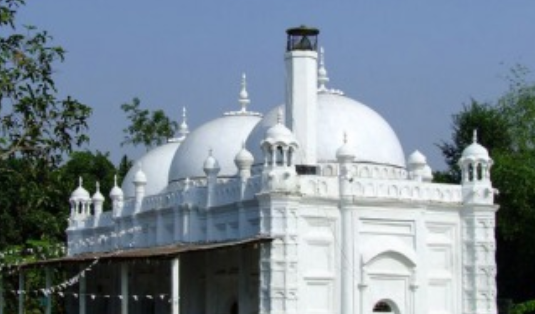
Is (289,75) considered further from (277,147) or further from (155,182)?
(155,182)

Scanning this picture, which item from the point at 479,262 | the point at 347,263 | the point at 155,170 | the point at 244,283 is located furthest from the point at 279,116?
the point at 155,170

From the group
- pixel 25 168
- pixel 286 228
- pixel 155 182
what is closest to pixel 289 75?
pixel 286 228

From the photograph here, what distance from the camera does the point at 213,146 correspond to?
33469 mm

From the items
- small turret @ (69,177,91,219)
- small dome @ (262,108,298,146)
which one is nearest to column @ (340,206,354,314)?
small dome @ (262,108,298,146)

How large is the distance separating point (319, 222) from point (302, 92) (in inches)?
154

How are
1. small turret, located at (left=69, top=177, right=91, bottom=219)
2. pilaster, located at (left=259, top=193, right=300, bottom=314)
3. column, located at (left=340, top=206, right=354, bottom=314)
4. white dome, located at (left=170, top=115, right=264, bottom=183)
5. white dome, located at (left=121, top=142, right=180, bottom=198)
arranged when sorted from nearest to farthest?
pilaster, located at (left=259, top=193, right=300, bottom=314) < column, located at (left=340, top=206, right=354, bottom=314) < white dome, located at (left=170, top=115, right=264, bottom=183) < white dome, located at (left=121, top=142, right=180, bottom=198) < small turret, located at (left=69, top=177, right=91, bottom=219)

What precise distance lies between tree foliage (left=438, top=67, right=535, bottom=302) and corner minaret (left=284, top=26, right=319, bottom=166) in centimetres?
1239

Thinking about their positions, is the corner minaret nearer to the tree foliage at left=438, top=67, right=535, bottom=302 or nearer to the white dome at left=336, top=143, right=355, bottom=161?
the white dome at left=336, top=143, right=355, bottom=161

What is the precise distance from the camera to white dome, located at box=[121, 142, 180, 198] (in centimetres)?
3903

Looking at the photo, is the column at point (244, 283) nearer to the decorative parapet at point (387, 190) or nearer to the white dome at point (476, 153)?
the decorative parapet at point (387, 190)

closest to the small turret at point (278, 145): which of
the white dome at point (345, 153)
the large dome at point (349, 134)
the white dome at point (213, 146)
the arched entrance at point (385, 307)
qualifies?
the white dome at point (345, 153)

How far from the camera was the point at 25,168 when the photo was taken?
1739 centimetres

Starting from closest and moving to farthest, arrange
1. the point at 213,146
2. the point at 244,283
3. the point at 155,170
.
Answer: the point at 244,283 → the point at 213,146 → the point at 155,170

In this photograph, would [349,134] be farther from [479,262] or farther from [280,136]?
[479,262]
